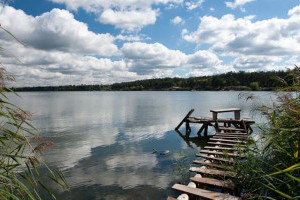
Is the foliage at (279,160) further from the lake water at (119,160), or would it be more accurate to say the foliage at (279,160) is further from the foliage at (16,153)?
the foliage at (16,153)

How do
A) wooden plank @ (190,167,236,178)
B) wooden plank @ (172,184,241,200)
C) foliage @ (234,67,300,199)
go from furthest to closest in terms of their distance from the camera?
wooden plank @ (190,167,236,178) → wooden plank @ (172,184,241,200) → foliage @ (234,67,300,199)

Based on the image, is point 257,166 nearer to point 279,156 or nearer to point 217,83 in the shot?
point 279,156

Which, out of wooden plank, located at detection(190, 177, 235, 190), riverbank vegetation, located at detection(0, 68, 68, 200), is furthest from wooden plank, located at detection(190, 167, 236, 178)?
riverbank vegetation, located at detection(0, 68, 68, 200)

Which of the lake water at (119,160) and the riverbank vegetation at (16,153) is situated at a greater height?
the riverbank vegetation at (16,153)

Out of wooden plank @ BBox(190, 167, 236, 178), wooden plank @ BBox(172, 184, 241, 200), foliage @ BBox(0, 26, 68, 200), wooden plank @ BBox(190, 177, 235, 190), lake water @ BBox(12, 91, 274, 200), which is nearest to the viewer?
foliage @ BBox(0, 26, 68, 200)

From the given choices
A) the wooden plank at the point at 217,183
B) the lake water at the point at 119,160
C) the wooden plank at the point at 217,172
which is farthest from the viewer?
the lake water at the point at 119,160

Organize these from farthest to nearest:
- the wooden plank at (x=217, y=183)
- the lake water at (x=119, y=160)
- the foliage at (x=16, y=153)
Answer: the lake water at (x=119, y=160)
the wooden plank at (x=217, y=183)
the foliage at (x=16, y=153)

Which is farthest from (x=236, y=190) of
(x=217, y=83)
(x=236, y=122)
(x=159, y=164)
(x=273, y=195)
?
(x=217, y=83)

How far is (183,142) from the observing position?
58.2 feet

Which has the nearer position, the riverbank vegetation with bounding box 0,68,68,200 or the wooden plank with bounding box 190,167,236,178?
the riverbank vegetation with bounding box 0,68,68,200

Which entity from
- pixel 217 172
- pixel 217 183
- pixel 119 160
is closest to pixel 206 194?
pixel 217 183

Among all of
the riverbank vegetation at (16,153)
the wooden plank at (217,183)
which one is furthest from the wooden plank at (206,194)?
the riverbank vegetation at (16,153)

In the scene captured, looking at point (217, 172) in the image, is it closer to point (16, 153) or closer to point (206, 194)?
point (206, 194)

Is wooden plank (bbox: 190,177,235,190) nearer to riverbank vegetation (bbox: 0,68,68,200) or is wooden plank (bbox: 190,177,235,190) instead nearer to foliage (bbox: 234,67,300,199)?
foliage (bbox: 234,67,300,199)
